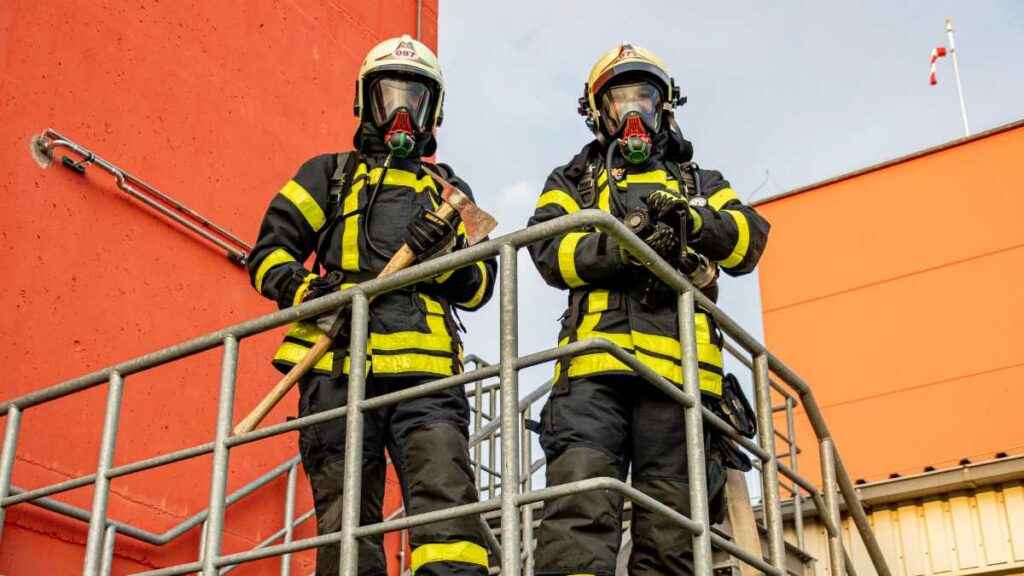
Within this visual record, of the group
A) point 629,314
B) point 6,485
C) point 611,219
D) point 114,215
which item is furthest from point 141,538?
point 611,219

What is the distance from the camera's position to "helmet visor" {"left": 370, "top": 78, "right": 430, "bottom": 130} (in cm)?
604

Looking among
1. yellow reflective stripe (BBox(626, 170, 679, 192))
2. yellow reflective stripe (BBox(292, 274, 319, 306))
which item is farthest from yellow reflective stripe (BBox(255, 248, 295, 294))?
yellow reflective stripe (BBox(626, 170, 679, 192))

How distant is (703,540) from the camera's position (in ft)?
14.5

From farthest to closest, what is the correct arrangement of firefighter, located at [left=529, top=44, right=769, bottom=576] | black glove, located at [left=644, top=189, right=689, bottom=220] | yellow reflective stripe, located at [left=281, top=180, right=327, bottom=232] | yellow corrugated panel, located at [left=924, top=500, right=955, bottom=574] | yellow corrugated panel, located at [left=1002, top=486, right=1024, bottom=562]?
yellow corrugated panel, located at [left=924, top=500, right=955, bottom=574]
yellow corrugated panel, located at [left=1002, top=486, right=1024, bottom=562]
yellow reflective stripe, located at [left=281, top=180, right=327, bottom=232]
black glove, located at [left=644, top=189, right=689, bottom=220]
firefighter, located at [left=529, top=44, right=769, bottom=576]

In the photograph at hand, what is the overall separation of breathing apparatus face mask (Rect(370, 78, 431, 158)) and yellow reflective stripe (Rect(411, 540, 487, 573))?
1710 mm

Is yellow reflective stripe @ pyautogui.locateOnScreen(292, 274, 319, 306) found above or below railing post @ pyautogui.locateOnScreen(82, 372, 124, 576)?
above

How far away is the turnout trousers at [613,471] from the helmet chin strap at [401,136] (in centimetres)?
131

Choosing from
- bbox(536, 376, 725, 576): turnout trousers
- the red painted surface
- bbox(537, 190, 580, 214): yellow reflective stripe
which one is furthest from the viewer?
the red painted surface

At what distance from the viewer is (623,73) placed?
5.82 meters

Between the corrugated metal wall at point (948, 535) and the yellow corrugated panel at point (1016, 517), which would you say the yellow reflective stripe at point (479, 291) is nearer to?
the corrugated metal wall at point (948, 535)

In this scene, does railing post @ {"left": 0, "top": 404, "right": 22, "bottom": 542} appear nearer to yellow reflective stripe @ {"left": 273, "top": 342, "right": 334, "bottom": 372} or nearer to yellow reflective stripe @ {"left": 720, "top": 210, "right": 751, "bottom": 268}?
yellow reflective stripe @ {"left": 273, "top": 342, "right": 334, "bottom": 372}

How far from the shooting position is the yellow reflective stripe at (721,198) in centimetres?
571

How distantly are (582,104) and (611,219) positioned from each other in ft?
4.90

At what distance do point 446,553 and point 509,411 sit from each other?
853 millimetres
